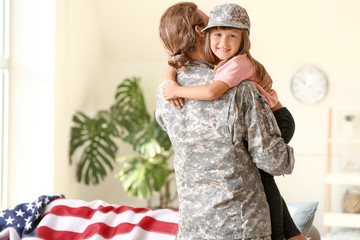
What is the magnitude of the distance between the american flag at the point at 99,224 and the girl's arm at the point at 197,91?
109cm

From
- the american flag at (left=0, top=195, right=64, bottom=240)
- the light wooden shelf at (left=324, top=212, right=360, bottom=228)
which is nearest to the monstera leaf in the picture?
the american flag at (left=0, top=195, right=64, bottom=240)

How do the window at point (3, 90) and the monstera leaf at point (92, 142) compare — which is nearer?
the window at point (3, 90)

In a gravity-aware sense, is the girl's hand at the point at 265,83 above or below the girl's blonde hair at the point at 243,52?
below

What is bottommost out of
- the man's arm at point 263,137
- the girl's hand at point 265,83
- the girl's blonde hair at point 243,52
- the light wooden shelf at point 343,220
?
the light wooden shelf at point 343,220

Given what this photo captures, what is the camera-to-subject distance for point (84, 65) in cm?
505

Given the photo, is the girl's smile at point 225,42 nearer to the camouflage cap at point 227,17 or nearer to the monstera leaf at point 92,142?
the camouflage cap at point 227,17

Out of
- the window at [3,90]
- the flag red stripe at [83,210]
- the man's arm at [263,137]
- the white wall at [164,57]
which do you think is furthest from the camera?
the white wall at [164,57]

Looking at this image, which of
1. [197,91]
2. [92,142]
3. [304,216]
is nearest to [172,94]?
[197,91]

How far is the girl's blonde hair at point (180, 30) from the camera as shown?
1.53 m

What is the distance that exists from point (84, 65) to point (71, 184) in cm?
119

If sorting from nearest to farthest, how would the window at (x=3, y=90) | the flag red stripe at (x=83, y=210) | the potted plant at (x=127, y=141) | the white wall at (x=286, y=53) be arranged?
the flag red stripe at (x=83, y=210) → the window at (x=3, y=90) → the potted plant at (x=127, y=141) → the white wall at (x=286, y=53)

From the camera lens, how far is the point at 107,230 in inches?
99.3

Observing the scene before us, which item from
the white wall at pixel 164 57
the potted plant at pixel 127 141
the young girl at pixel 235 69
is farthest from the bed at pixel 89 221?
the potted plant at pixel 127 141

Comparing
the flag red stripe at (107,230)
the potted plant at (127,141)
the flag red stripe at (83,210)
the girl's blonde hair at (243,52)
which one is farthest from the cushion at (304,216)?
the potted plant at (127,141)
